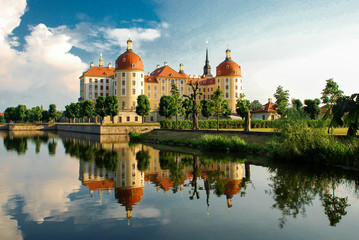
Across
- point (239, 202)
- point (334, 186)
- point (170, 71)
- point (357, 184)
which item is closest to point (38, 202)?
point (239, 202)

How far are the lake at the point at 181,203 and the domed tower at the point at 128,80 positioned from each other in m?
56.3

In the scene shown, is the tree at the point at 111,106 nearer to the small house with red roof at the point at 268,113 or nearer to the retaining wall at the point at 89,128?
the retaining wall at the point at 89,128

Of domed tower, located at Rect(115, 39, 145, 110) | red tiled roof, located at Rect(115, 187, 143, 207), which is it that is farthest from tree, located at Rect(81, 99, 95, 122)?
red tiled roof, located at Rect(115, 187, 143, 207)

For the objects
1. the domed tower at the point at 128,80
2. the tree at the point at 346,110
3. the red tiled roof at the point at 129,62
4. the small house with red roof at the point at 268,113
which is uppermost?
the red tiled roof at the point at 129,62

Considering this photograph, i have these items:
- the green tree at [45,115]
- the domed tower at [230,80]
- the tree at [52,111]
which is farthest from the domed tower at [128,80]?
the green tree at [45,115]

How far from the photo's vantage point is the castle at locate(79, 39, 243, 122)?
7181 cm

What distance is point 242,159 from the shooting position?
1973 cm

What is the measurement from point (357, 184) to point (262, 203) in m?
4.93

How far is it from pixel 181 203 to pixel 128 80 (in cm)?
6464

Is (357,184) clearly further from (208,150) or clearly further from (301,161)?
(208,150)

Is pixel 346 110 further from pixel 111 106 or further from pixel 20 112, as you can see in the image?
pixel 20 112

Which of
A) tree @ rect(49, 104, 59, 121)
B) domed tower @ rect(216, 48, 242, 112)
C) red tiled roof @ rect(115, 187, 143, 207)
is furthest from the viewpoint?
tree @ rect(49, 104, 59, 121)

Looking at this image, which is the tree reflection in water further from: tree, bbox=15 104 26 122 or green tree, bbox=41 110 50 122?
tree, bbox=15 104 26 122

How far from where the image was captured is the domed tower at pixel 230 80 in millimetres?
83250
